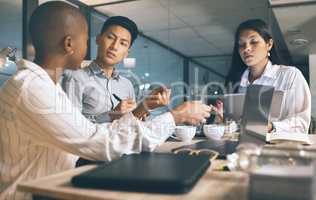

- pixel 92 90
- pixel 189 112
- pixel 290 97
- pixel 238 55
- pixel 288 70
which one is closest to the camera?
pixel 189 112

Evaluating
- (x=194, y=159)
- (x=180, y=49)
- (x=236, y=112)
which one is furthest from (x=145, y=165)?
(x=180, y=49)

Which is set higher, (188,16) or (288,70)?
(188,16)

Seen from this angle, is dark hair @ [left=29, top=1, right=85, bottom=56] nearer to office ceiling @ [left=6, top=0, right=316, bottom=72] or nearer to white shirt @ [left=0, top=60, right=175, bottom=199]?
white shirt @ [left=0, top=60, right=175, bottom=199]

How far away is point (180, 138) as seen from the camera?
1.31m

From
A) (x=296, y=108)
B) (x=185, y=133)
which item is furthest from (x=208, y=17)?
(x=185, y=133)

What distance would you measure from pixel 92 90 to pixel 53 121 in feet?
3.59

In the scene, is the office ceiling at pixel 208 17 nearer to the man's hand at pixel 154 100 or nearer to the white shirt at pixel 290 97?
the white shirt at pixel 290 97

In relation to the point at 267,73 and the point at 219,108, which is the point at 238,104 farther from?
the point at 267,73

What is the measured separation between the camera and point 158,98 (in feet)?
3.58

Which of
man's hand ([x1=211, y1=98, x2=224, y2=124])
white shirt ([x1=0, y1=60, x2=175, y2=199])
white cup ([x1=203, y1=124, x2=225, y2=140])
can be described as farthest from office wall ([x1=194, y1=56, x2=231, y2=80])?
white shirt ([x1=0, y1=60, x2=175, y2=199])

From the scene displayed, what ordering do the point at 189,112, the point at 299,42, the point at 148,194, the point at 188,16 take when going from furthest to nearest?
1. the point at 299,42
2. the point at 188,16
3. the point at 189,112
4. the point at 148,194

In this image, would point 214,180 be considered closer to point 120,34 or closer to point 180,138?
point 180,138

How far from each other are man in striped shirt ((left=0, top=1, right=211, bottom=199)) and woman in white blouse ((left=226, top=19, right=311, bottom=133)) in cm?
75

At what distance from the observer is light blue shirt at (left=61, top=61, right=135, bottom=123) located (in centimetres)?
184
